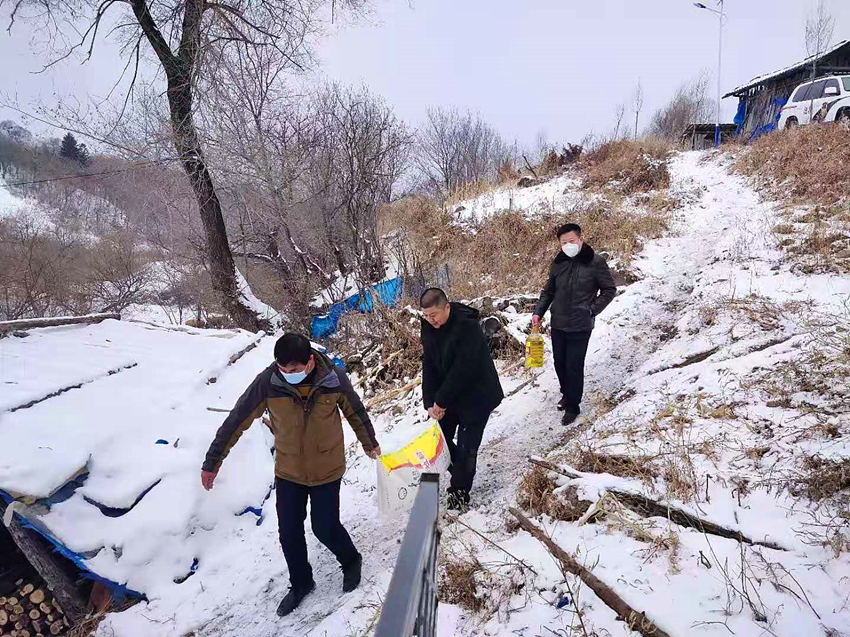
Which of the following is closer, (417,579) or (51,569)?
(417,579)

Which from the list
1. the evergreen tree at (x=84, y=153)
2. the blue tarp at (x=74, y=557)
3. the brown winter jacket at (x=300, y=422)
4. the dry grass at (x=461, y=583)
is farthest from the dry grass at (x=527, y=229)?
the evergreen tree at (x=84, y=153)

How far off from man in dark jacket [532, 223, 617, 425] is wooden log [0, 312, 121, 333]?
19.8 ft

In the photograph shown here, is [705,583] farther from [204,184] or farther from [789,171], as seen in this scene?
[789,171]

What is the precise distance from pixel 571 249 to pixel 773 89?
2041 centimetres

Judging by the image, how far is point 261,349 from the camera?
6.90 metres

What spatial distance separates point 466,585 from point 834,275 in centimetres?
553

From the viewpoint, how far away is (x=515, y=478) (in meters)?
3.54

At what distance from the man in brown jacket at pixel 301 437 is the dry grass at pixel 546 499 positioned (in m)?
1.25

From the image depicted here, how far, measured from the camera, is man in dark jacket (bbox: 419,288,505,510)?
295 centimetres

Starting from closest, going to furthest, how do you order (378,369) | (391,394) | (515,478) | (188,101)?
(515,478), (391,394), (378,369), (188,101)

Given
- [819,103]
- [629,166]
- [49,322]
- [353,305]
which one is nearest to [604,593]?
[49,322]

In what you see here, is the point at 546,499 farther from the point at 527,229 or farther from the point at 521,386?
the point at 527,229

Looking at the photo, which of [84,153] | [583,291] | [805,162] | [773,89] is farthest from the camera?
[773,89]

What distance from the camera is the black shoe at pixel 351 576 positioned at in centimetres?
288
